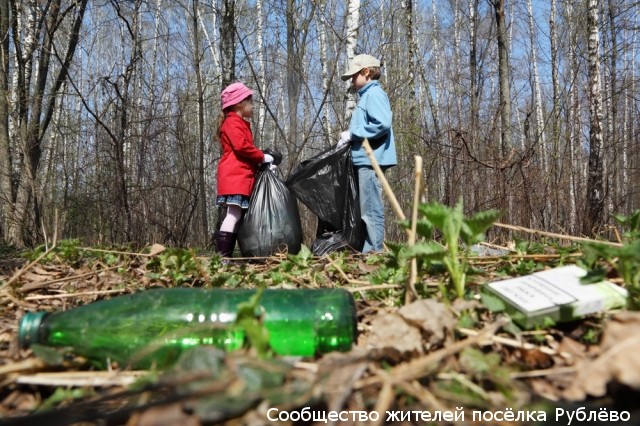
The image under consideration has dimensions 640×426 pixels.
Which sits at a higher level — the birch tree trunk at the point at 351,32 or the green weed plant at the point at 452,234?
the birch tree trunk at the point at 351,32

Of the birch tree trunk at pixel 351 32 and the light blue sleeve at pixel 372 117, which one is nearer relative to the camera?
the light blue sleeve at pixel 372 117

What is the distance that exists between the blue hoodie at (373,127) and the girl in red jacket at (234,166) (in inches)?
31.0

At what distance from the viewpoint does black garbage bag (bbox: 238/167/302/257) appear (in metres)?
3.58

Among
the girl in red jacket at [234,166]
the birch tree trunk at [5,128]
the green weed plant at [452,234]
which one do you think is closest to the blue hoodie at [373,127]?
the girl in red jacket at [234,166]

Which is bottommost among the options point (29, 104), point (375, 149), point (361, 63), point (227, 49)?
point (375, 149)

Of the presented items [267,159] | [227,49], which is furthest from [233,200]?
[227,49]

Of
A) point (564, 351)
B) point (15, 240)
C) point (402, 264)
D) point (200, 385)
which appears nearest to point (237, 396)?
point (200, 385)

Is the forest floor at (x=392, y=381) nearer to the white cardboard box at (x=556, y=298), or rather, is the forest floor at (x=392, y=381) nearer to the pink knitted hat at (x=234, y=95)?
the white cardboard box at (x=556, y=298)

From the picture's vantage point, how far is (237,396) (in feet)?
2.18

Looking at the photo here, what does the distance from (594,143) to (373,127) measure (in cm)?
459

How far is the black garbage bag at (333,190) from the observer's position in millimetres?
3742

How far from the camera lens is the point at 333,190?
3.76 m

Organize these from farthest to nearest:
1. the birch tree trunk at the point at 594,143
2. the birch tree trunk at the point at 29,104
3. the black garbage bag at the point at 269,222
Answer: the birch tree trunk at the point at 29,104 → the birch tree trunk at the point at 594,143 → the black garbage bag at the point at 269,222

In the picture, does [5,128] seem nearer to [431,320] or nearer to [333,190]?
[333,190]
